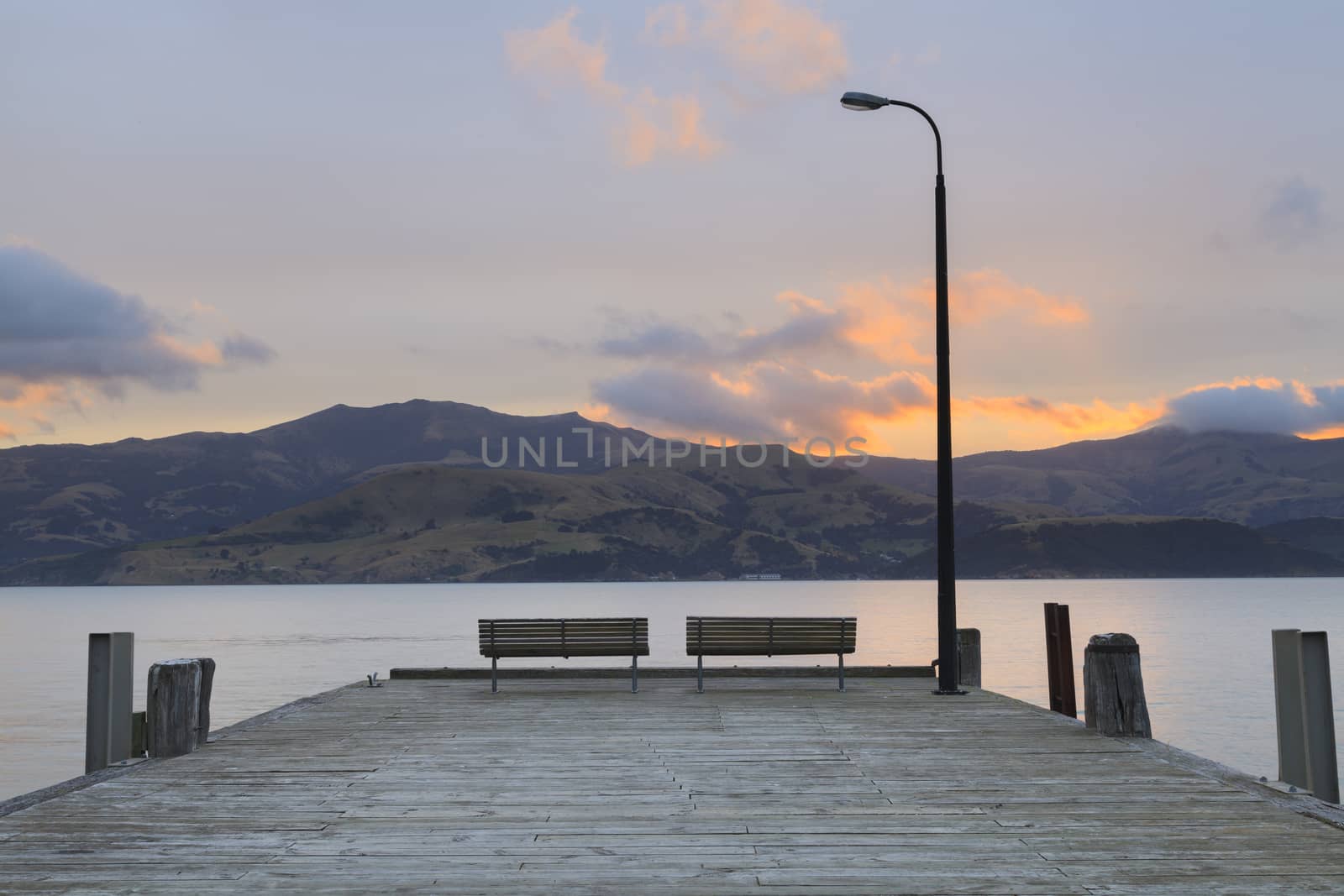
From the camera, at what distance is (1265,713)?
46.5 m

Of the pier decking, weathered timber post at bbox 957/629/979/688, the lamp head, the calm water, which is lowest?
the calm water

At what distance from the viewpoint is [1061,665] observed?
15.2 metres

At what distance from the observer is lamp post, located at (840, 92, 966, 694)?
1653 cm

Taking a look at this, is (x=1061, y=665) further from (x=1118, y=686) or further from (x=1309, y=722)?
(x=1309, y=722)

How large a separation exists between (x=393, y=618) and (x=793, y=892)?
164 metres

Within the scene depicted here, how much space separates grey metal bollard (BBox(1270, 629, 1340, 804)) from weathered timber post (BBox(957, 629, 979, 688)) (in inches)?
287

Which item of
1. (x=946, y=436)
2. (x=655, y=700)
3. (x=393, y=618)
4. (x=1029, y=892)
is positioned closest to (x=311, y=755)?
(x=655, y=700)

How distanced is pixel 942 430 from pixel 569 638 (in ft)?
19.2

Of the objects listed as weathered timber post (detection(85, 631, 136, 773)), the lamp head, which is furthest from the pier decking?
the lamp head

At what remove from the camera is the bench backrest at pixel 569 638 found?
16.7 metres

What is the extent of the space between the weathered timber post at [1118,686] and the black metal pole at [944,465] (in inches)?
127

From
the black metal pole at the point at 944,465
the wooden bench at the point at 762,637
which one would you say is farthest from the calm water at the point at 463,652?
the black metal pole at the point at 944,465

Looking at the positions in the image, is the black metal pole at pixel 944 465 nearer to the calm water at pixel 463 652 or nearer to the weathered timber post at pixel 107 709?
the calm water at pixel 463 652

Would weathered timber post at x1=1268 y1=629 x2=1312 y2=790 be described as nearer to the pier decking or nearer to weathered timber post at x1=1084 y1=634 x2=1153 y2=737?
the pier decking
